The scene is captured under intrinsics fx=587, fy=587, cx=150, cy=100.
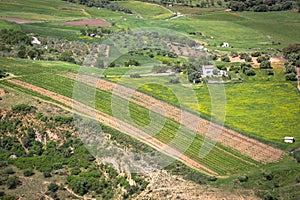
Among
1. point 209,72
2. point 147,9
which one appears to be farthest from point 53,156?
point 147,9

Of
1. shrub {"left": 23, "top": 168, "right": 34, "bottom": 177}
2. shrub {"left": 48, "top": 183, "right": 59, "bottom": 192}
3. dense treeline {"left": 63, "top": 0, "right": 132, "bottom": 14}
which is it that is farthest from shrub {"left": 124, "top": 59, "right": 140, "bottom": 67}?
dense treeline {"left": 63, "top": 0, "right": 132, "bottom": 14}

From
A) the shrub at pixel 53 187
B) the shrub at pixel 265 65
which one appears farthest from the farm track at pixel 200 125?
the shrub at pixel 265 65

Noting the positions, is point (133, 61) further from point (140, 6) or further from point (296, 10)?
point (296, 10)

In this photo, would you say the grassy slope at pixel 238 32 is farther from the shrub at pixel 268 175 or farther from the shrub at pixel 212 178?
the shrub at pixel 212 178

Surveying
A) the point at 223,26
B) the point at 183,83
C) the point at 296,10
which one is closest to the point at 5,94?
the point at 183,83

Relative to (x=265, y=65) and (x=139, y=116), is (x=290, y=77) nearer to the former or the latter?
(x=265, y=65)

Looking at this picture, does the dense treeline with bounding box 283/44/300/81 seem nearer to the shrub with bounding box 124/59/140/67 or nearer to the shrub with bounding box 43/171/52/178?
the shrub with bounding box 124/59/140/67
